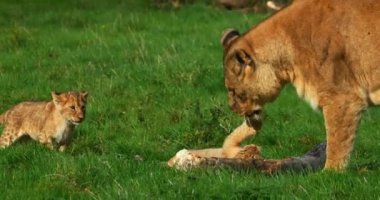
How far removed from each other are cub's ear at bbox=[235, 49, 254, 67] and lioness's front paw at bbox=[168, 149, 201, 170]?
952mm

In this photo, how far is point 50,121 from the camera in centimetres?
1096

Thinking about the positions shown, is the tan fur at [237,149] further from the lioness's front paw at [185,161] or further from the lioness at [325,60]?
the lioness at [325,60]

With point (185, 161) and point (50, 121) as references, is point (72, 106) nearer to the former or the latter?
point (50, 121)

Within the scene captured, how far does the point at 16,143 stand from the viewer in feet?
36.1

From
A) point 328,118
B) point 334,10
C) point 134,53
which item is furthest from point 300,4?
point 134,53

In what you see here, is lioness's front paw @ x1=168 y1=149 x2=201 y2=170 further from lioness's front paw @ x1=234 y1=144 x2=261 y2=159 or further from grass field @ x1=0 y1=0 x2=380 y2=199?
lioness's front paw @ x1=234 y1=144 x2=261 y2=159

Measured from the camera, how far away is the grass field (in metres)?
8.27

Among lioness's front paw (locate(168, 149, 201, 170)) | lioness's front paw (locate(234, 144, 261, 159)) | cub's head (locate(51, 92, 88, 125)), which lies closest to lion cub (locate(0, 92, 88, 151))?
cub's head (locate(51, 92, 88, 125))

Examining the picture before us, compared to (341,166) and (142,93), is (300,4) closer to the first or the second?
(341,166)

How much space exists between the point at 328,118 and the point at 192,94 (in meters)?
4.97

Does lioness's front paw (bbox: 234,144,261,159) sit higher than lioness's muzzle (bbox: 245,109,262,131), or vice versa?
lioness's muzzle (bbox: 245,109,262,131)

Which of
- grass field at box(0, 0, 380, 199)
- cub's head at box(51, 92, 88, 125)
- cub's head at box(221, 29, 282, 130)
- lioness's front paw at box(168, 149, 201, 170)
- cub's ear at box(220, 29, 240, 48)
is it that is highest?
cub's ear at box(220, 29, 240, 48)

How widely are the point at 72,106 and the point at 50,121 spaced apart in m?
0.31

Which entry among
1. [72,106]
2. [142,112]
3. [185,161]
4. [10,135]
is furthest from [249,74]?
[142,112]
